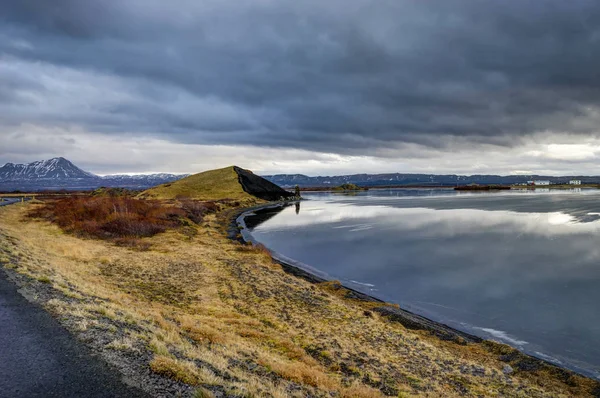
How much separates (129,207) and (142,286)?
1345 inches

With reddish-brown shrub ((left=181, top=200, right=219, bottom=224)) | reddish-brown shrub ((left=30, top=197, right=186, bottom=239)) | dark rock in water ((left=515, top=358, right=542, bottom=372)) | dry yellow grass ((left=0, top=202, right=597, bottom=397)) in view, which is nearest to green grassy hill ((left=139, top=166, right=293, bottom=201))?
reddish-brown shrub ((left=181, top=200, right=219, bottom=224))

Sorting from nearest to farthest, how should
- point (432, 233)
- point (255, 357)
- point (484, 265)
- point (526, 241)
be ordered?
point (255, 357), point (484, 265), point (526, 241), point (432, 233)

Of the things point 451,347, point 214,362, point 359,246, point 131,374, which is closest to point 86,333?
point 131,374

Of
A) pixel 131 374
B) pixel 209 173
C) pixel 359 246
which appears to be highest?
pixel 209 173

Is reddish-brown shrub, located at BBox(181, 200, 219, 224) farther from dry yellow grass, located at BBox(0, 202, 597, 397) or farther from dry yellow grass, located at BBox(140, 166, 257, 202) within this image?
dry yellow grass, located at BBox(140, 166, 257, 202)

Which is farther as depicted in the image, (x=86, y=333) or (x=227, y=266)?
(x=227, y=266)

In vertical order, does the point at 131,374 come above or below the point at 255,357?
above

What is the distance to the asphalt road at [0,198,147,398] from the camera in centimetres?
655

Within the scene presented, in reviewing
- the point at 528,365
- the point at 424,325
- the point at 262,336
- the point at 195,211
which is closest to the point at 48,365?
the point at 262,336

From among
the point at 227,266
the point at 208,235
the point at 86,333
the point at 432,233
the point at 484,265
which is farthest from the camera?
the point at 432,233

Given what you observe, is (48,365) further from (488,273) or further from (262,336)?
(488,273)

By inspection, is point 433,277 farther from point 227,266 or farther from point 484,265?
point 227,266

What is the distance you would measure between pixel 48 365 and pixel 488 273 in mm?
28173

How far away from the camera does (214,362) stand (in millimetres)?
9266
